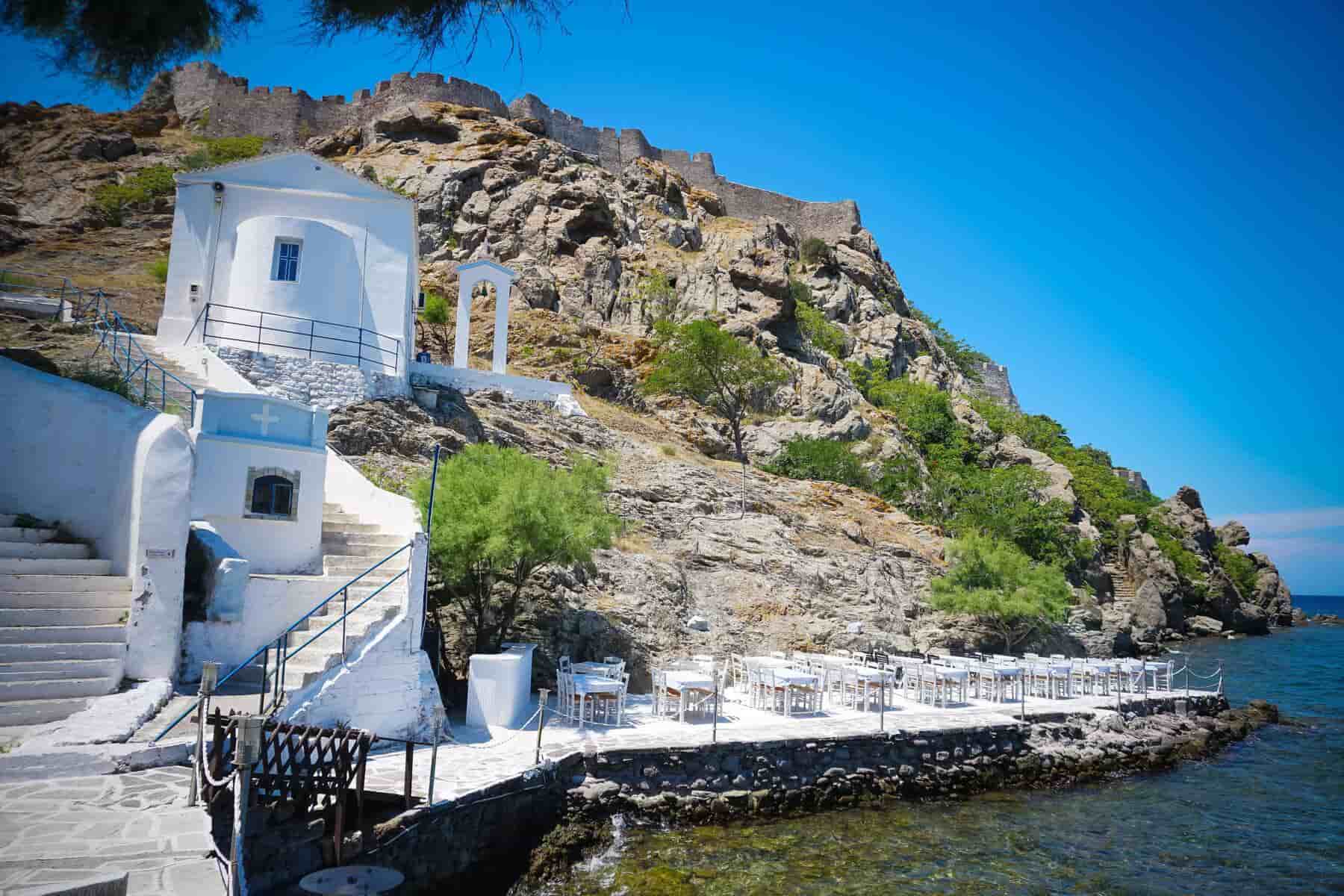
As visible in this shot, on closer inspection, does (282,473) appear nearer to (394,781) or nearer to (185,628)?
(185,628)

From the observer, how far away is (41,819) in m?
6.03

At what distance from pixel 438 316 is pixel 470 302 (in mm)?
10953

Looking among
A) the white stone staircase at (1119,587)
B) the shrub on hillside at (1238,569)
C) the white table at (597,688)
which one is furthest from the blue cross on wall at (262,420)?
the shrub on hillside at (1238,569)

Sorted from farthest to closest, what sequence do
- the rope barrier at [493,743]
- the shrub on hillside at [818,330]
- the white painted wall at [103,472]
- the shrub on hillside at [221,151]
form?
the shrub on hillside at [818,330] < the shrub on hillside at [221,151] < the rope barrier at [493,743] < the white painted wall at [103,472]

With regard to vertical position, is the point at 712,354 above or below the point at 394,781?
above

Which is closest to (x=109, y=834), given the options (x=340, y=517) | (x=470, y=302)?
(x=340, y=517)

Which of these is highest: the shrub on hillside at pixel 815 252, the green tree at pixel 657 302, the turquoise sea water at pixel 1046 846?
the shrub on hillside at pixel 815 252

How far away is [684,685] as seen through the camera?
13875mm

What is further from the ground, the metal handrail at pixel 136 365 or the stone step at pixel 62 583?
the metal handrail at pixel 136 365

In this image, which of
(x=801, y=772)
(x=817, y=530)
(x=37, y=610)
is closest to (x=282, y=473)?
(x=37, y=610)

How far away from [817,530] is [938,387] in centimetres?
3437

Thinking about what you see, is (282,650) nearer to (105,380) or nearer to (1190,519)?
(105,380)

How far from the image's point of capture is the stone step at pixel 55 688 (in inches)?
321

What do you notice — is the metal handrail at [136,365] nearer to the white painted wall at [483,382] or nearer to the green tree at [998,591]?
the white painted wall at [483,382]
